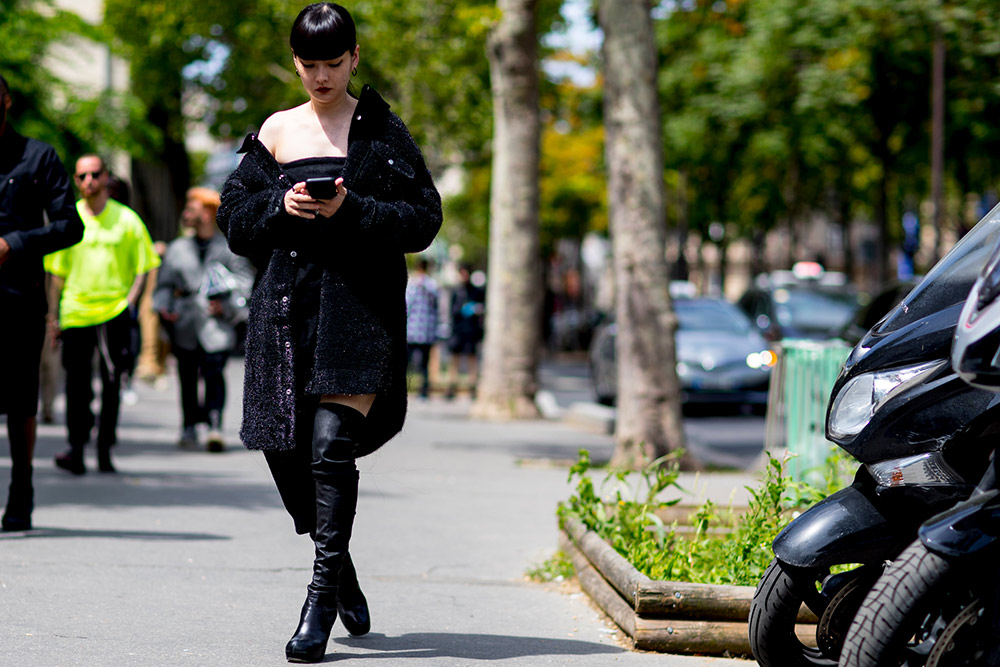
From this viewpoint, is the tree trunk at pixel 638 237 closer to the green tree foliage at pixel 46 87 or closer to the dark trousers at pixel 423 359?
the green tree foliage at pixel 46 87

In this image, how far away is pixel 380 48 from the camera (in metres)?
23.9

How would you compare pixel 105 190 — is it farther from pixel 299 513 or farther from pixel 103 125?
pixel 103 125

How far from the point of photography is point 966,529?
3156mm

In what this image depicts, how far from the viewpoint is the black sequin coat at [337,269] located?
14.8ft

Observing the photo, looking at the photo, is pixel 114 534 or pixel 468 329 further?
pixel 468 329

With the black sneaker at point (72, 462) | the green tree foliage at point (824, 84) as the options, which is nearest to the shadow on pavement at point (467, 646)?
the black sneaker at point (72, 462)

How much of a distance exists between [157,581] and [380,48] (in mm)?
18869

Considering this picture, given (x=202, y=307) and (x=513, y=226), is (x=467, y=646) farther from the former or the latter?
(x=513, y=226)

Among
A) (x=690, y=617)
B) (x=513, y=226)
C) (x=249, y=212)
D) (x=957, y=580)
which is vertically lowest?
(x=690, y=617)

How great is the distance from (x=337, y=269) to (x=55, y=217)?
8.49 ft

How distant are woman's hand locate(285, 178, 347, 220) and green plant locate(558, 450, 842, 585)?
185cm

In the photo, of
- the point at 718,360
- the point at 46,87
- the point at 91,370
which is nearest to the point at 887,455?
the point at 91,370

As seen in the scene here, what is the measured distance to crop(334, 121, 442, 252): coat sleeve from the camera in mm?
4500

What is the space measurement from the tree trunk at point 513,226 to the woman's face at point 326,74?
1102 cm
